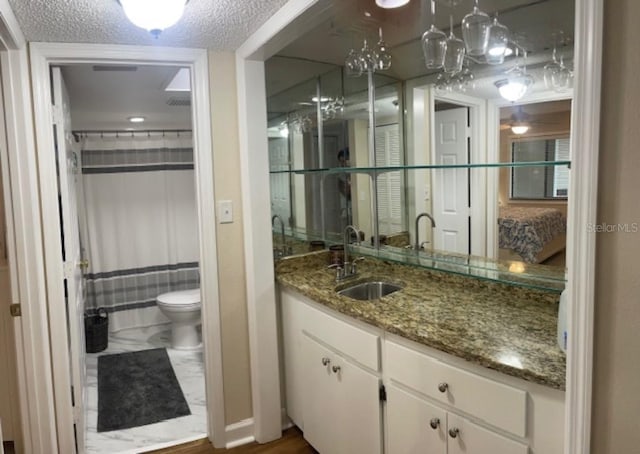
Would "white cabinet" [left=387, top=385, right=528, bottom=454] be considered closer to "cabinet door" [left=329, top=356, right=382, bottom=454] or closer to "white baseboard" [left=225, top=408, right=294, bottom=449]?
"cabinet door" [left=329, top=356, right=382, bottom=454]

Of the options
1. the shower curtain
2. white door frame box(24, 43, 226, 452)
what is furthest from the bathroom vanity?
the shower curtain

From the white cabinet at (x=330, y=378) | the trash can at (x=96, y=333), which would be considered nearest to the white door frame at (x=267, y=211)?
the white cabinet at (x=330, y=378)

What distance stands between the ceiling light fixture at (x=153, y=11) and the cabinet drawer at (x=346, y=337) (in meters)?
1.34

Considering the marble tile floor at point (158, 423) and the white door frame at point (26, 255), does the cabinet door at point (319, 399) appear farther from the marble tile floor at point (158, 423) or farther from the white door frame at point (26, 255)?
the white door frame at point (26, 255)

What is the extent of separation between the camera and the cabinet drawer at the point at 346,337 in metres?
1.82

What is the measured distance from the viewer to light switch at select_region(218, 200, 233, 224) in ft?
7.70

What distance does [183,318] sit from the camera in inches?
154

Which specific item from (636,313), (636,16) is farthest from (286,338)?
(636,16)

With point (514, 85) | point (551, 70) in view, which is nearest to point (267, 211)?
point (514, 85)

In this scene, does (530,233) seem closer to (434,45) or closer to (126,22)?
(434,45)

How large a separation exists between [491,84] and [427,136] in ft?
1.81

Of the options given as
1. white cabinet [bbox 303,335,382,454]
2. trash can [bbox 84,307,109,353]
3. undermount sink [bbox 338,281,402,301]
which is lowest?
trash can [bbox 84,307,109,353]

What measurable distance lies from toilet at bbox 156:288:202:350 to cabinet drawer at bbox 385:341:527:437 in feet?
8.33

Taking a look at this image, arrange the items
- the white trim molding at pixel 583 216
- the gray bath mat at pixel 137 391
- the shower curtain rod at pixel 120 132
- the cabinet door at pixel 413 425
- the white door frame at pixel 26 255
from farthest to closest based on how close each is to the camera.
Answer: the shower curtain rod at pixel 120 132 < the gray bath mat at pixel 137 391 < the white door frame at pixel 26 255 < the cabinet door at pixel 413 425 < the white trim molding at pixel 583 216
